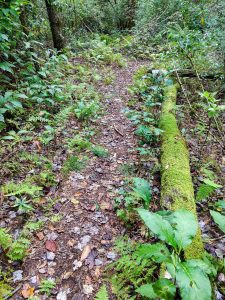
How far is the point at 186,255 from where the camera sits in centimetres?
266

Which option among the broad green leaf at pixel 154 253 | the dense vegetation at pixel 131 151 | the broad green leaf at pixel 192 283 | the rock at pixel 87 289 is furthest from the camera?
the rock at pixel 87 289

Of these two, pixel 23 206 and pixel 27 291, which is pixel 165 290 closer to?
pixel 27 291

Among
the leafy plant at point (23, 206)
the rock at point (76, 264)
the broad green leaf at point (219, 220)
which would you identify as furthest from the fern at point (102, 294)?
the leafy plant at point (23, 206)

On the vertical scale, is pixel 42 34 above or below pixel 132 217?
above

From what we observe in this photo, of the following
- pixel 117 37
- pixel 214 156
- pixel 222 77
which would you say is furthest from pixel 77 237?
pixel 117 37

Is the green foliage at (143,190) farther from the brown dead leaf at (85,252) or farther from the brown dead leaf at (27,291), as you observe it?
the brown dead leaf at (27,291)

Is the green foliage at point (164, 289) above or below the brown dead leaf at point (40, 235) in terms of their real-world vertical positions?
above

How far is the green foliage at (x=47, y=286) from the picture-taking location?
8.53ft

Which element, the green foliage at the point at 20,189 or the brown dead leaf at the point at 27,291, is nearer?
the brown dead leaf at the point at 27,291

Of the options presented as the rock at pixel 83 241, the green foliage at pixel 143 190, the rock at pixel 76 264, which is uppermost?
the green foliage at pixel 143 190

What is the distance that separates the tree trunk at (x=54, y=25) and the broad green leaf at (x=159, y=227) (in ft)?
25.0

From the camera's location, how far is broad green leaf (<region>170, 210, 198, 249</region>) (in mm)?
2223

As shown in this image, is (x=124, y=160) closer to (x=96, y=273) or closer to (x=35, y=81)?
(x=96, y=273)

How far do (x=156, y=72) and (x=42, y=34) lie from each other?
4.35 metres
